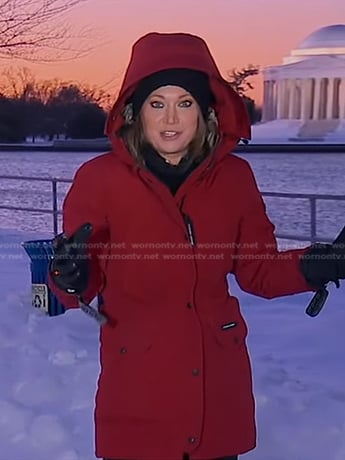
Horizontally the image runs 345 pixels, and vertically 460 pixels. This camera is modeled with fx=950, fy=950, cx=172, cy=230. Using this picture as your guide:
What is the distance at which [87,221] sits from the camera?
2178 millimetres

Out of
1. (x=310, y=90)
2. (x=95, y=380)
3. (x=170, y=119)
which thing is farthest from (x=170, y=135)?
(x=310, y=90)

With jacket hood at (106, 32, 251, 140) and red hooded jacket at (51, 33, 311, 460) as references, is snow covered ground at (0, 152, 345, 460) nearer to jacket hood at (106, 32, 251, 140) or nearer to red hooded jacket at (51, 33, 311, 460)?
red hooded jacket at (51, 33, 311, 460)

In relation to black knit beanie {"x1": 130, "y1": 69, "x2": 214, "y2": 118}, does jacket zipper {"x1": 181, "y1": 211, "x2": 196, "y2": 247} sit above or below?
below

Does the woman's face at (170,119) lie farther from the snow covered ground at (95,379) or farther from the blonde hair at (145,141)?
the snow covered ground at (95,379)

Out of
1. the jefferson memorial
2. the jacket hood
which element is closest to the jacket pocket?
the jacket hood

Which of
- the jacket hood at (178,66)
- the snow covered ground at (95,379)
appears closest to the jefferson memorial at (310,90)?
the snow covered ground at (95,379)

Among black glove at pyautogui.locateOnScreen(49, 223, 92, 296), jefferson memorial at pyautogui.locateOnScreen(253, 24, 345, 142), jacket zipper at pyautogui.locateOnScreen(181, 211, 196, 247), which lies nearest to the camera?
black glove at pyautogui.locateOnScreen(49, 223, 92, 296)

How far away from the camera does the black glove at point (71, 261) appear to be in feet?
6.91

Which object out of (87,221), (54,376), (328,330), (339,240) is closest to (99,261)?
(87,221)

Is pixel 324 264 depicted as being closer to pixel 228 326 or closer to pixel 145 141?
pixel 228 326

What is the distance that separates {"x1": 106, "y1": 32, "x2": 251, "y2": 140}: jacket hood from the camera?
2215 mm

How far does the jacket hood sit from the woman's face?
2.4 inches

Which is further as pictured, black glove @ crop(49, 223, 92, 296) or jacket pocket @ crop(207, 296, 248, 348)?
jacket pocket @ crop(207, 296, 248, 348)

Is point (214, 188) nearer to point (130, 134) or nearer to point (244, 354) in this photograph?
point (130, 134)
